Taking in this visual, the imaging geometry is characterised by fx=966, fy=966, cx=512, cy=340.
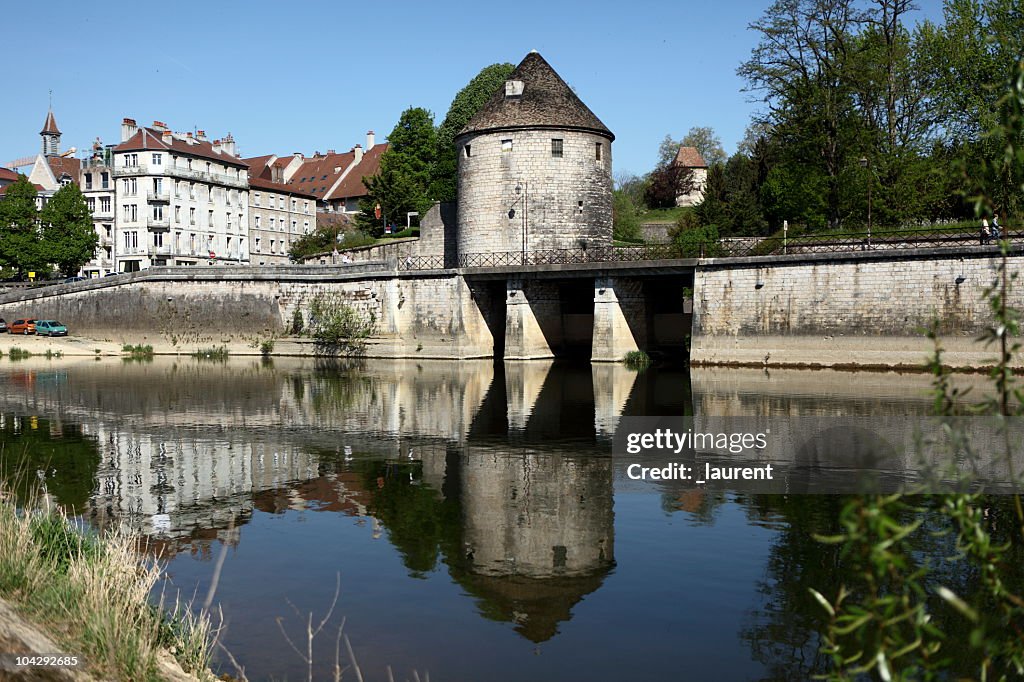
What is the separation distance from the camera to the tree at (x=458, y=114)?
64.9 m

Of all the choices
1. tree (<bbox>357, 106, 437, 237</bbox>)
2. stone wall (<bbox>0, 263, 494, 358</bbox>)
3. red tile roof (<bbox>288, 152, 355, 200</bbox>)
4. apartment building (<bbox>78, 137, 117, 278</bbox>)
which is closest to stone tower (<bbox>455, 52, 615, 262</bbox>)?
stone wall (<bbox>0, 263, 494, 358</bbox>)

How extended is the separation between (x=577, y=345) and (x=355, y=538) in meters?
32.3

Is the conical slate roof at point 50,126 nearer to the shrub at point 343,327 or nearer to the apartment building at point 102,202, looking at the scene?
the apartment building at point 102,202

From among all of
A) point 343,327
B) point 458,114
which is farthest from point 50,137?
point 343,327

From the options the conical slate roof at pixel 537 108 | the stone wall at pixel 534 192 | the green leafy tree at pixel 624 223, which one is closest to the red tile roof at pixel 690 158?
the green leafy tree at pixel 624 223

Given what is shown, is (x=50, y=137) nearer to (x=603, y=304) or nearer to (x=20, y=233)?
(x=20, y=233)

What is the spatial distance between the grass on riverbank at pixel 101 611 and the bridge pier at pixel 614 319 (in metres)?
31.0

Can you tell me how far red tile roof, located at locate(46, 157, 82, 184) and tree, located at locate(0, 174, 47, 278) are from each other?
14.9 m

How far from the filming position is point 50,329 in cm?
4809

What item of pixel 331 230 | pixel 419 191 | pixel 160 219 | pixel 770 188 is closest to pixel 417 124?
pixel 419 191

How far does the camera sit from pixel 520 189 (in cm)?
4262

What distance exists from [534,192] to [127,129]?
40807mm

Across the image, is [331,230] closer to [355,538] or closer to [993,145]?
[993,145]

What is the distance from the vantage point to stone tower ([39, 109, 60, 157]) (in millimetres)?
90438
